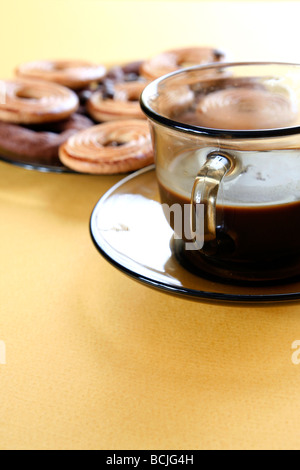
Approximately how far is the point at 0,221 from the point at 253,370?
1.28ft

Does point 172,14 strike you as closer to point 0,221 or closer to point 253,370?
point 0,221

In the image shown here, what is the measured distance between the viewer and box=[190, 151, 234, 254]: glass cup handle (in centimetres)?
50

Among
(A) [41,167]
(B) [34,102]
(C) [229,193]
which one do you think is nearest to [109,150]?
(A) [41,167]

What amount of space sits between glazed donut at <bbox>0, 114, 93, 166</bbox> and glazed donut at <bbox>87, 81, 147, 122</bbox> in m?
0.06

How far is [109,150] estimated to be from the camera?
84cm

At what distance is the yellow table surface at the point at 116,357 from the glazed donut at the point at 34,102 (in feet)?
0.70

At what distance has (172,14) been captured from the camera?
1.64 metres

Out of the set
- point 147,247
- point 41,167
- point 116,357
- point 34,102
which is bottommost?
point 116,357

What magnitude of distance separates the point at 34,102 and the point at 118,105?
0.13 m

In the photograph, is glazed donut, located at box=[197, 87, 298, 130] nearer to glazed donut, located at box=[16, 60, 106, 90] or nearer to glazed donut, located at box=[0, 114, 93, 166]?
glazed donut, located at box=[0, 114, 93, 166]

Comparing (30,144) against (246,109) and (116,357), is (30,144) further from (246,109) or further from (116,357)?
(116,357)

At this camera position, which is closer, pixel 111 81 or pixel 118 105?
pixel 118 105

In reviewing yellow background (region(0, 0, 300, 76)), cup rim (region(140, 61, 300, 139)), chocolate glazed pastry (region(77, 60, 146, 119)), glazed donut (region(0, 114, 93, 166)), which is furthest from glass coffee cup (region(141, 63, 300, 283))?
yellow background (region(0, 0, 300, 76))

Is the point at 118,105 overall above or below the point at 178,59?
below
